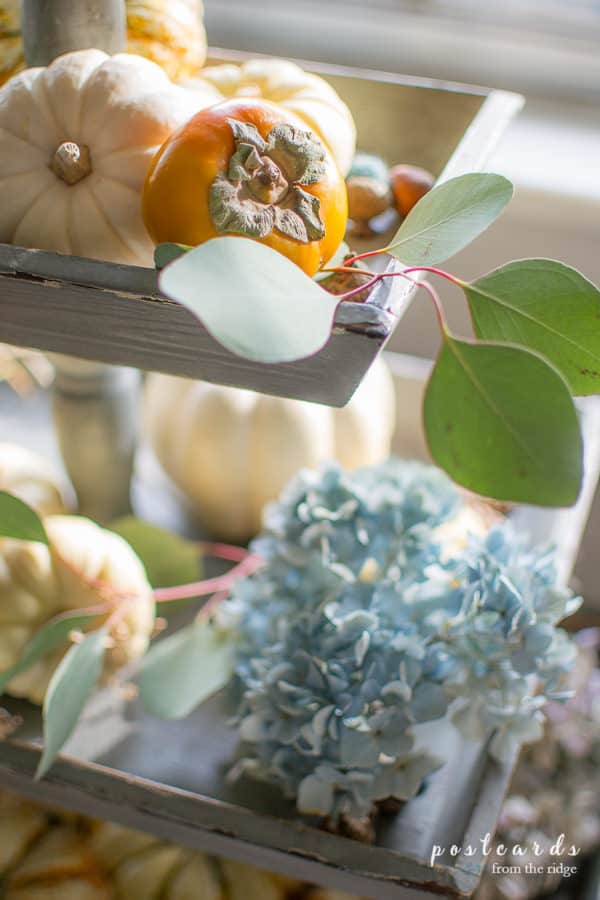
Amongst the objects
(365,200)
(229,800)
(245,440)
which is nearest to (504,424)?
(365,200)

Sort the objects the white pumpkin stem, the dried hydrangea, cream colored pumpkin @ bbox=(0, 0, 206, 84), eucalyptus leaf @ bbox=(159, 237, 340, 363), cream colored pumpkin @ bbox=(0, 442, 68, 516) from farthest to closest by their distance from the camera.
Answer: the dried hydrangea
cream colored pumpkin @ bbox=(0, 442, 68, 516)
cream colored pumpkin @ bbox=(0, 0, 206, 84)
the white pumpkin stem
eucalyptus leaf @ bbox=(159, 237, 340, 363)

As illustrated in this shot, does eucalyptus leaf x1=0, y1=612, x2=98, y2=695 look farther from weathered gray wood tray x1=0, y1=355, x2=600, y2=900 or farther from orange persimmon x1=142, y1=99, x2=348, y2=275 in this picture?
orange persimmon x1=142, y1=99, x2=348, y2=275

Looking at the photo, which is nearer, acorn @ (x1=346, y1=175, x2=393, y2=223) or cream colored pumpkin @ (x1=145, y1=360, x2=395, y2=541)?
acorn @ (x1=346, y1=175, x2=393, y2=223)

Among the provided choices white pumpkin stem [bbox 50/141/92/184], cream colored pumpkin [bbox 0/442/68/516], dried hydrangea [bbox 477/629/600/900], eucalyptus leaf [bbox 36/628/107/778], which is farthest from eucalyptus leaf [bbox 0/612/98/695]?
dried hydrangea [bbox 477/629/600/900]

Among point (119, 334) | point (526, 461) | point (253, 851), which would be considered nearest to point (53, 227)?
point (119, 334)

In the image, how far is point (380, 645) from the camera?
18.4 inches

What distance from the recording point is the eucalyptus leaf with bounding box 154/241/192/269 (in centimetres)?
31

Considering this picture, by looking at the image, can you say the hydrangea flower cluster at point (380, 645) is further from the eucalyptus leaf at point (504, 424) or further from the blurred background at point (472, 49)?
the blurred background at point (472, 49)

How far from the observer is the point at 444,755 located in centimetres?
53

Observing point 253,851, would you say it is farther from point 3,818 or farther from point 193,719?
point 3,818

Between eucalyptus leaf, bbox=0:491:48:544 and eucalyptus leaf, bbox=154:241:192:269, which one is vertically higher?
eucalyptus leaf, bbox=154:241:192:269

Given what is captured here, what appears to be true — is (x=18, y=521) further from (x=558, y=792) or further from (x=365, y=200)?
(x=558, y=792)

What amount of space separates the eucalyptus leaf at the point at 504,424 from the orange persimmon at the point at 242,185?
67 mm

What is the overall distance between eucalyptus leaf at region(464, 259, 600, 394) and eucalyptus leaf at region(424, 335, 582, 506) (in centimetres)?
4
